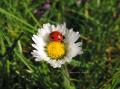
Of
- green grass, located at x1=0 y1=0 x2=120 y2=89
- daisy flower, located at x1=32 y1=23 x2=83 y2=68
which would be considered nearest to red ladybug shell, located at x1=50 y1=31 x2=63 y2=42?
daisy flower, located at x1=32 y1=23 x2=83 y2=68

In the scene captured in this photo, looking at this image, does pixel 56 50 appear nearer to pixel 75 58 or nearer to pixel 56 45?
pixel 56 45

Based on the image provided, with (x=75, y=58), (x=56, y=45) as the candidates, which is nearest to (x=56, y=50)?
(x=56, y=45)

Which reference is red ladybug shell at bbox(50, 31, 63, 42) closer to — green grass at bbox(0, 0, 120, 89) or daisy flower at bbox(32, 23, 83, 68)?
daisy flower at bbox(32, 23, 83, 68)

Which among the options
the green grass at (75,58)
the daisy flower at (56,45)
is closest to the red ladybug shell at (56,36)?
the daisy flower at (56,45)

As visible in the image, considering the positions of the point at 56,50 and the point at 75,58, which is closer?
the point at 56,50

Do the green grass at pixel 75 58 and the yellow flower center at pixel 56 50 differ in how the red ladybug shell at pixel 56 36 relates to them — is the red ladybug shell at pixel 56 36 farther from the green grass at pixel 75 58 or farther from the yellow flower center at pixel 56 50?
the green grass at pixel 75 58

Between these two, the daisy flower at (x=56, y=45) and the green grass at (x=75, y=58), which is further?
the green grass at (x=75, y=58)
